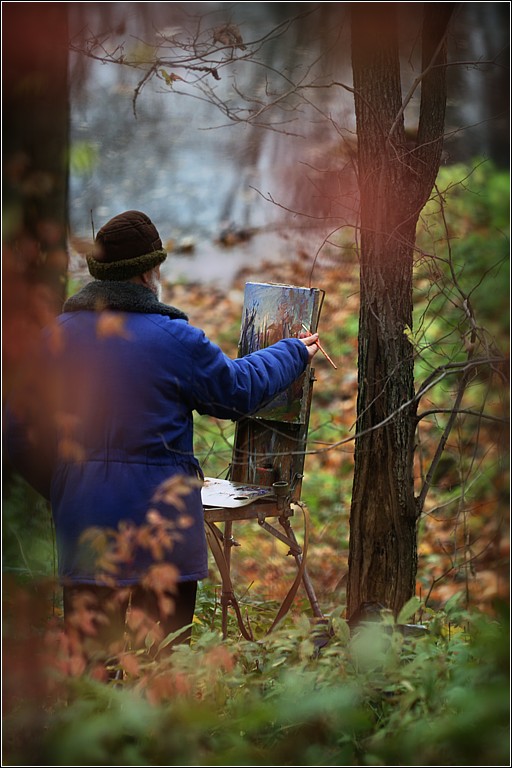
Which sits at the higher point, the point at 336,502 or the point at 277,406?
the point at 277,406

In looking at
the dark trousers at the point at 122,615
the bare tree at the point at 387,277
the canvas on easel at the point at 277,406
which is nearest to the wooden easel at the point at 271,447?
the canvas on easel at the point at 277,406

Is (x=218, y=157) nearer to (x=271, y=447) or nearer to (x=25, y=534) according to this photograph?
(x=271, y=447)

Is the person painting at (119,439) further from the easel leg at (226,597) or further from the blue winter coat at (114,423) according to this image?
the easel leg at (226,597)

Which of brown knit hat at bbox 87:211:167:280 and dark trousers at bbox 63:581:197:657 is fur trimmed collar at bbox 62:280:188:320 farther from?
dark trousers at bbox 63:581:197:657

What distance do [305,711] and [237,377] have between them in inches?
38.3

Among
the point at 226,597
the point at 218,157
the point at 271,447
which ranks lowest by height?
the point at 226,597

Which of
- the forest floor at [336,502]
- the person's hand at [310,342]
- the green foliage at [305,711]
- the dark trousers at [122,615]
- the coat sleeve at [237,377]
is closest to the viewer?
the green foliage at [305,711]

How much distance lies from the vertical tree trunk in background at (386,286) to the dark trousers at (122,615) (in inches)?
30.5

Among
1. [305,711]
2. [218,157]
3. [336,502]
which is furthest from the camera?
A: [218,157]

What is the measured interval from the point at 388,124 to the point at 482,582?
9.33 feet

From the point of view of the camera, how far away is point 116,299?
2.33 m

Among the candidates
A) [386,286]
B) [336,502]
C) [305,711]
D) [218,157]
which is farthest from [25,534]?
[218,157]

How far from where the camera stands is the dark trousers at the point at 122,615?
2.16 metres

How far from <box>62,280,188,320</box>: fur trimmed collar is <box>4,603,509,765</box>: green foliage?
36.7 inches
